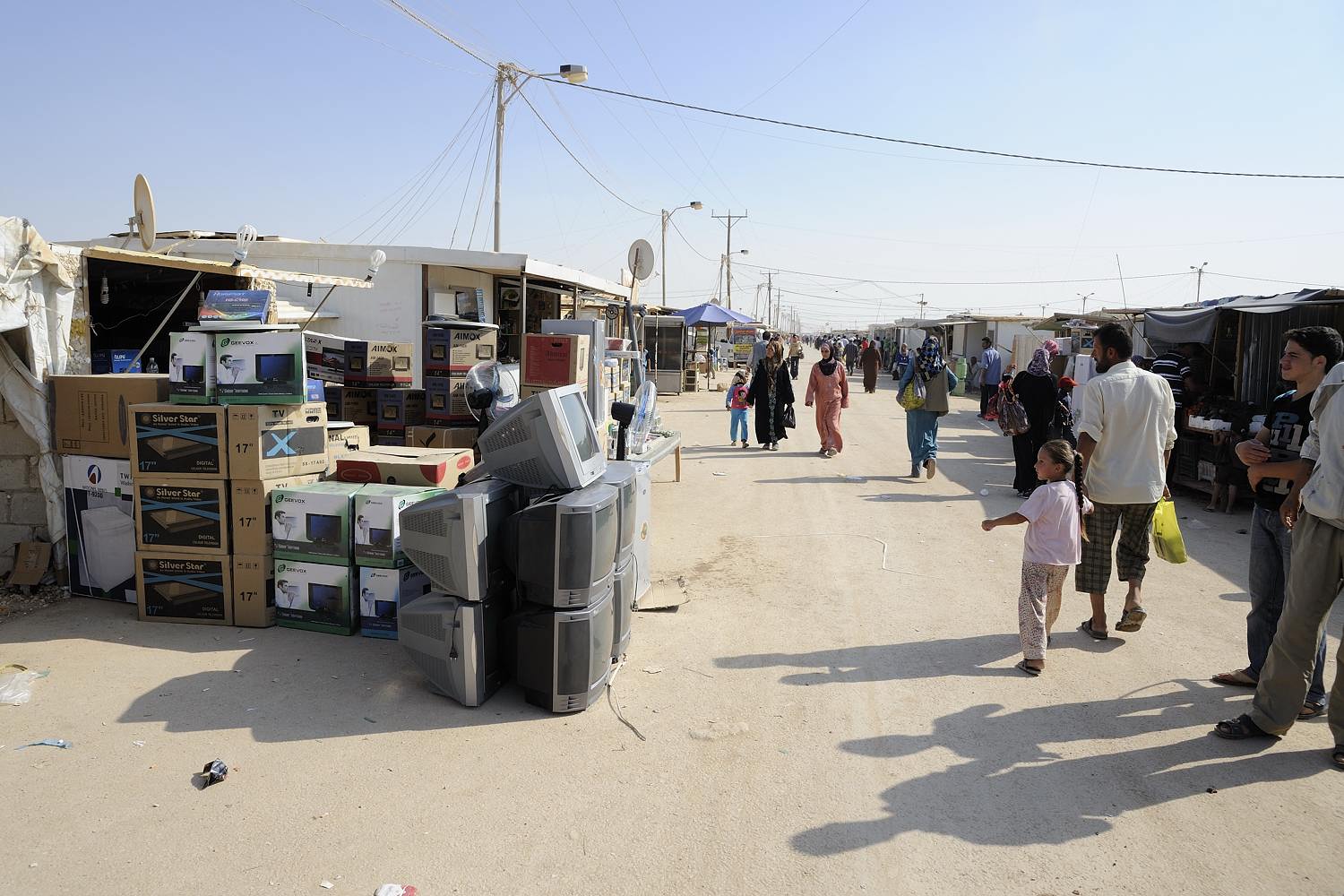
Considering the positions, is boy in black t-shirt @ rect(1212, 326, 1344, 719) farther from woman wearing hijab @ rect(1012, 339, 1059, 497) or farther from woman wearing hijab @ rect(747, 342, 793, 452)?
woman wearing hijab @ rect(747, 342, 793, 452)

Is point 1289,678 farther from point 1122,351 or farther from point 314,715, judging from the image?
point 314,715

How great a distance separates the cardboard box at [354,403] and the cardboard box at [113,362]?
5.55 ft

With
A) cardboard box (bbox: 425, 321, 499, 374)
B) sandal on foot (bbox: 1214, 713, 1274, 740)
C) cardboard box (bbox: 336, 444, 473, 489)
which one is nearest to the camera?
sandal on foot (bbox: 1214, 713, 1274, 740)

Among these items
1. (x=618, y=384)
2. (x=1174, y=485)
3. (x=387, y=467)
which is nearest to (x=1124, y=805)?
(x=387, y=467)

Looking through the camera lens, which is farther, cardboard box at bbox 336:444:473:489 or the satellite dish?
the satellite dish

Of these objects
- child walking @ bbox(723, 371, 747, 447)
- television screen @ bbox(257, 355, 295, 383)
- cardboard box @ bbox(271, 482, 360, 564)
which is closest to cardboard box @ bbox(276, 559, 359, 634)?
cardboard box @ bbox(271, 482, 360, 564)

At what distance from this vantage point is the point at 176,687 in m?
4.50

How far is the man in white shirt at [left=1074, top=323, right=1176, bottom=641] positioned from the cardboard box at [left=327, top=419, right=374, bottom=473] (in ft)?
16.9

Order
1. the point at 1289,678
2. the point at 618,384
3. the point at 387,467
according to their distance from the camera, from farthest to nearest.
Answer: the point at 618,384, the point at 387,467, the point at 1289,678

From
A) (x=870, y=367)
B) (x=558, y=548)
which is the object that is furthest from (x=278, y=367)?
(x=870, y=367)

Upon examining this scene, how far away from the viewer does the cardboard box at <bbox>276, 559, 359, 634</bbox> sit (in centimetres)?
526

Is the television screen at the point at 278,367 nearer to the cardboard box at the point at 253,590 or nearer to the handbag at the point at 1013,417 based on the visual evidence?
the cardboard box at the point at 253,590

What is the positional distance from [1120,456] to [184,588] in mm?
6200

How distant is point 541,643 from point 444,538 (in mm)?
741
